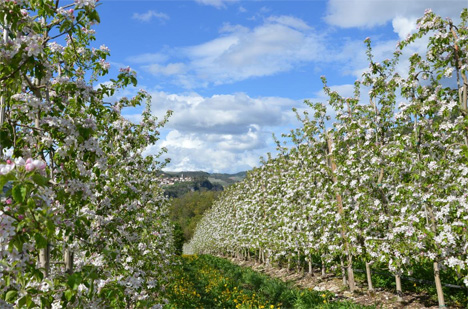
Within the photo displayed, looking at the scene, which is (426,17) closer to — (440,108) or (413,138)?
(440,108)

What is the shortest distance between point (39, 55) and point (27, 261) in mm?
1681

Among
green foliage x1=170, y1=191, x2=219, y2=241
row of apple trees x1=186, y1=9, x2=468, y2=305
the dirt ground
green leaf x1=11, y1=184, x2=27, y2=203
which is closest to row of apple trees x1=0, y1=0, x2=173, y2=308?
green leaf x1=11, y1=184, x2=27, y2=203

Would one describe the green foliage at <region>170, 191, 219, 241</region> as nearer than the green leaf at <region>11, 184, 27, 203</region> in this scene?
No

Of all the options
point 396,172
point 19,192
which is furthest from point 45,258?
point 396,172

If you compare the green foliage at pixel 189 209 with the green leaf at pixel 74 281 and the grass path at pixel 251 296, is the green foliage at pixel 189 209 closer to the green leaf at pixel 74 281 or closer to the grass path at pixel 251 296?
the grass path at pixel 251 296

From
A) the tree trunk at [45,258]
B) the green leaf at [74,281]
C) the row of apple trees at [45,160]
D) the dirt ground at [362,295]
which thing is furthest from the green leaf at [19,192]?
the dirt ground at [362,295]

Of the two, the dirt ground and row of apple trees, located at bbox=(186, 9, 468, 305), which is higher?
row of apple trees, located at bbox=(186, 9, 468, 305)

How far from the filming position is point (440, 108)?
704 centimetres

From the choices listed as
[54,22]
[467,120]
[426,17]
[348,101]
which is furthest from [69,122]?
[348,101]

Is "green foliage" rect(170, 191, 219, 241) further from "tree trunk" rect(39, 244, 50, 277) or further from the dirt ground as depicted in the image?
"tree trunk" rect(39, 244, 50, 277)

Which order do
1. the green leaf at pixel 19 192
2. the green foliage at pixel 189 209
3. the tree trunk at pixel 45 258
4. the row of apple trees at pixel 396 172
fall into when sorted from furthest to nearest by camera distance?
1. the green foliage at pixel 189 209
2. the row of apple trees at pixel 396 172
3. the tree trunk at pixel 45 258
4. the green leaf at pixel 19 192

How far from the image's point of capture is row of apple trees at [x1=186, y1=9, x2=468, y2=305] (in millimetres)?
7094

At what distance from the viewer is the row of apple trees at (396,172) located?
7.09 meters

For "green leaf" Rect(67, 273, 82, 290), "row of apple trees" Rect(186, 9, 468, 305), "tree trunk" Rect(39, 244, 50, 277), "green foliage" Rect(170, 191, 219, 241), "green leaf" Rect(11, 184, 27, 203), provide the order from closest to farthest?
"green leaf" Rect(11, 184, 27, 203), "green leaf" Rect(67, 273, 82, 290), "tree trunk" Rect(39, 244, 50, 277), "row of apple trees" Rect(186, 9, 468, 305), "green foliage" Rect(170, 191, 219, 241)
